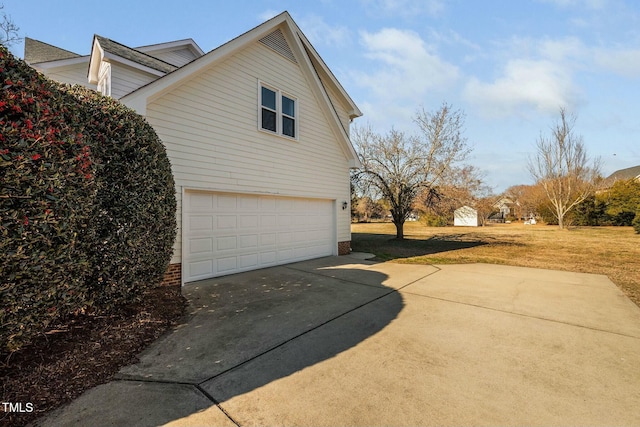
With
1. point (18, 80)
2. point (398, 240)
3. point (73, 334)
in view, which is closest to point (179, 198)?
point (73, 334)

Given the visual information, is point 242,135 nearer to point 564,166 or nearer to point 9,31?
point 9,31

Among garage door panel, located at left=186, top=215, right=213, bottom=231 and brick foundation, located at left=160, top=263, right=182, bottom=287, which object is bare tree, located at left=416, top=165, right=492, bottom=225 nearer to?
garage door panel, located at left=186, top=215, right=213, bottom=231

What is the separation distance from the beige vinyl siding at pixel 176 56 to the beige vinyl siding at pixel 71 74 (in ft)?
7.99

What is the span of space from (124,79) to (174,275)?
496 centimetres

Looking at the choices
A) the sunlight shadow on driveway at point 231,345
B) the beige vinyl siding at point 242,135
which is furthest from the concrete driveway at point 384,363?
the beige vinyl siding at point 242,135

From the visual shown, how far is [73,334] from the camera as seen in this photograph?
346 cm

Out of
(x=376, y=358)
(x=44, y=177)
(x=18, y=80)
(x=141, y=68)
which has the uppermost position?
(x=141, y=68)

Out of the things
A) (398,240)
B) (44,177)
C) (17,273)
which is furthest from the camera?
(398,240)

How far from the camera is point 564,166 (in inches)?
934

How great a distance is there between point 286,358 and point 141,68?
7570mm

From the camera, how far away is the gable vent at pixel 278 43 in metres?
8.10

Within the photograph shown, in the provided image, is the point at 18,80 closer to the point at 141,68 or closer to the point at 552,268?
the point at 141,68

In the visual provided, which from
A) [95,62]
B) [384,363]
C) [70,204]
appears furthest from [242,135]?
[384,363]

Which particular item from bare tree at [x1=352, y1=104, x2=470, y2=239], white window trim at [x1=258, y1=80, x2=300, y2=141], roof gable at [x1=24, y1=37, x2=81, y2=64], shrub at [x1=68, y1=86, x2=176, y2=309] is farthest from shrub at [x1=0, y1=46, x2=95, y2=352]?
bare tree at [x1=352, y1=104, x2=470, y2=239]
